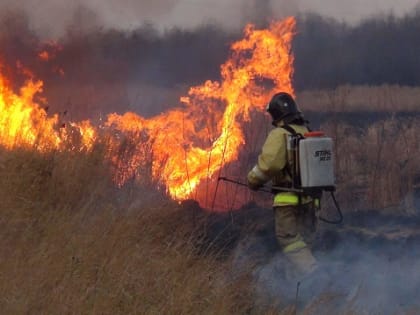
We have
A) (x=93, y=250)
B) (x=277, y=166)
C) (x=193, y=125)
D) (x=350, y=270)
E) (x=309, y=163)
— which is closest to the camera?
(x=93, y=250)

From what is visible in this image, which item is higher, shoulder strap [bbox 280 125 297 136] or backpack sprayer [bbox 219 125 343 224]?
shoulder strap [bbox 280 125 297 136]

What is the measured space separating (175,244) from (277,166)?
117 centimetres

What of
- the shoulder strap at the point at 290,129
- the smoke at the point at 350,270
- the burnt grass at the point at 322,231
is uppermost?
the shoulder strap at the point at 290,129

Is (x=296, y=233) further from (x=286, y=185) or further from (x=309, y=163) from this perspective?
(x=309, y=163)

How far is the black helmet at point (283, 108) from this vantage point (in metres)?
7.04

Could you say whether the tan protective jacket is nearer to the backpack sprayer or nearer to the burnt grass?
the backpack sprayer

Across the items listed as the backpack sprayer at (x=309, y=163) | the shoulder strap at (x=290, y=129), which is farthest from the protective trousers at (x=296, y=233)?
the shoulder strap at (x=290, y=129)

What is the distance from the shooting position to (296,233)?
23.0ft

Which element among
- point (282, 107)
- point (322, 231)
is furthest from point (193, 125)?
point (282, 107)

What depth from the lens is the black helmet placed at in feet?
23.1

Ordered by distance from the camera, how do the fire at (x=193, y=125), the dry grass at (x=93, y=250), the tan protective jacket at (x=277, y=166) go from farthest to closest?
the fire at (x=193, y=125) < the tan protective jacket at (x=277, y=166) < the dry grass at (x=93, y=250)

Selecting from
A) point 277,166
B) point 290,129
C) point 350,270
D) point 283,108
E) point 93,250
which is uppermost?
point 283,108

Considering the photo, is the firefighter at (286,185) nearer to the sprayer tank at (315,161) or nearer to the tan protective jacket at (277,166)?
the tan protective jacket at (277,166)

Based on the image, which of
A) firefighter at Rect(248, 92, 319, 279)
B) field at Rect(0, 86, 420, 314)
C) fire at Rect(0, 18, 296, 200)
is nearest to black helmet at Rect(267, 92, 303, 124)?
firefighter at Rect(248, 92, 319, 279)
